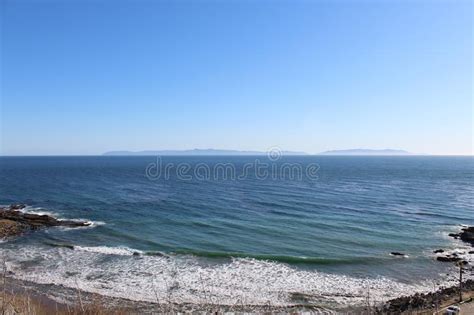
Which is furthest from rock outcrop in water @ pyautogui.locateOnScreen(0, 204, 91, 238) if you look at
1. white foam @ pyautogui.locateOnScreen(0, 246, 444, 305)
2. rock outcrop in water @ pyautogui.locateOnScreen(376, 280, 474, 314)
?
rock outcrop in water @ pyautogui.locateOnScreen(376, 280, 474, 314)

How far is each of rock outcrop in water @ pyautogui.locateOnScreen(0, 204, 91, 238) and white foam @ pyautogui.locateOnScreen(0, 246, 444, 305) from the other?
24.6 ft

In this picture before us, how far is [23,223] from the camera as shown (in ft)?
107

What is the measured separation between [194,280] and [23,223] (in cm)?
2187

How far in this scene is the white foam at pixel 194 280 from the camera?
17812 mm

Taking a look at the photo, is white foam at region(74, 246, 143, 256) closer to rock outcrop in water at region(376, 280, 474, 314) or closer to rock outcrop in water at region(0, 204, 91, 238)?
rock outcrop in water at region(0, 204, 91, 238)

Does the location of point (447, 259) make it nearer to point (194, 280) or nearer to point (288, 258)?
point (288, 258)

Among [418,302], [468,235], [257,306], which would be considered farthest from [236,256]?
[468,235]

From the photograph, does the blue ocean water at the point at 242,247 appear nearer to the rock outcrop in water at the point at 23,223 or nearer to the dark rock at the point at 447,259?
the dark rock at the point at 447,259

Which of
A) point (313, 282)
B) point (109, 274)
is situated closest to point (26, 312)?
point (109, 274)

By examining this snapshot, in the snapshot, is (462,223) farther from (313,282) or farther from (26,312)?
(26,312)

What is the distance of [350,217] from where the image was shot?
36781 mm

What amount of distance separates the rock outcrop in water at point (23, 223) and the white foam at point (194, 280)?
751cm

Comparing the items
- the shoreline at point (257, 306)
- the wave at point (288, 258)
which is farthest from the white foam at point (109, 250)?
the shoreline at point (257, 306)

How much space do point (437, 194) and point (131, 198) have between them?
1892 inches
